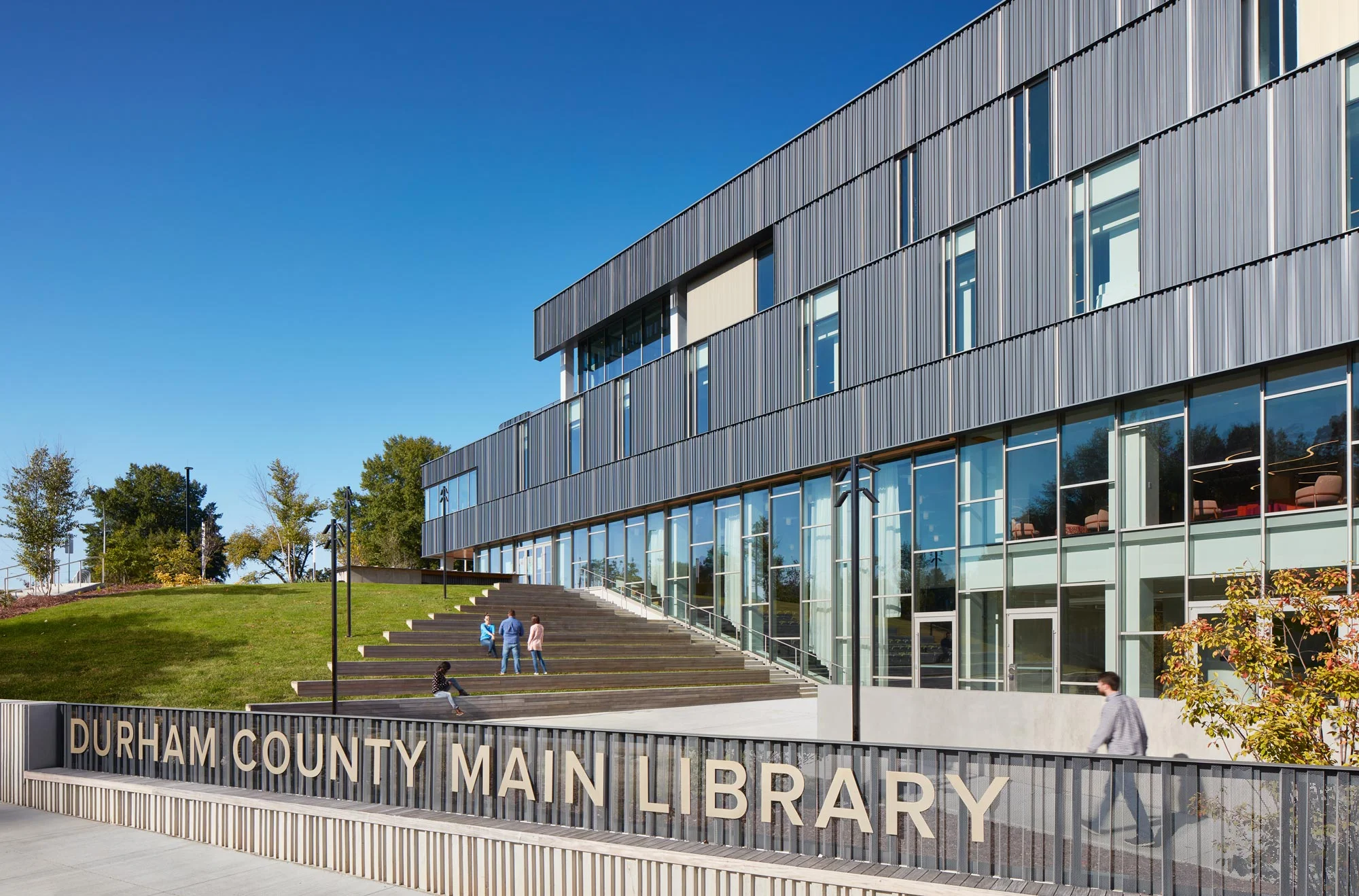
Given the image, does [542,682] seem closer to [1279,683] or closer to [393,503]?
[1279,683]

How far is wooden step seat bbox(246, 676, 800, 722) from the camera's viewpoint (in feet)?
74.5

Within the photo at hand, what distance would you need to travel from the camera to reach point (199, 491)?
11244 centimetres

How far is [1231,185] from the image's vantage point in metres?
19.2

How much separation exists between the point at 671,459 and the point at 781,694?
361 inches

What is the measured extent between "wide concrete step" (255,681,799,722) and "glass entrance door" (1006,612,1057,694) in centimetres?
703

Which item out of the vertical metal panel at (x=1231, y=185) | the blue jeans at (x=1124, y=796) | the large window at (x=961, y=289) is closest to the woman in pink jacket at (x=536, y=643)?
the large window at (x=961, y=289)

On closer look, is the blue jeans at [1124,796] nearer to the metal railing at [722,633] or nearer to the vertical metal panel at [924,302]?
the vertical metal panel at [924,302]

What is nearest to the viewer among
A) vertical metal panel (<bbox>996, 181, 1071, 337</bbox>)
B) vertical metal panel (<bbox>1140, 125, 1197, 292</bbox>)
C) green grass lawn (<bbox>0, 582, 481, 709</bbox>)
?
vertical metal panel (<bbox>1140, 125, 1197, 292</bbox>)

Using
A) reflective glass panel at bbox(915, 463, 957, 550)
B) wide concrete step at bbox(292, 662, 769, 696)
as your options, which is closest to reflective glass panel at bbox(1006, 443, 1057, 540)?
reflective glass panel at bbox(915, 463, 957, 550)

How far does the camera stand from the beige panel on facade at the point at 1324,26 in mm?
17734

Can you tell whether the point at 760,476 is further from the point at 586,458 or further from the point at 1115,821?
the point at 1115,821

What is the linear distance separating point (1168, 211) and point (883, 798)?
15788mm

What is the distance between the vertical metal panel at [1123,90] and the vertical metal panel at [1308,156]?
2.01 metres

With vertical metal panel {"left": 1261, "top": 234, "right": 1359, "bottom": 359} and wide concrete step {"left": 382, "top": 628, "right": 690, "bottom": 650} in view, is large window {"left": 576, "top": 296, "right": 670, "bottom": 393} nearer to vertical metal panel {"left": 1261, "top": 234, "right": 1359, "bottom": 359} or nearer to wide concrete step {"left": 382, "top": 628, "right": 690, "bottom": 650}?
wide concrete step {"left": 382, "top": 628, "right": 690, "bottom": 650}
